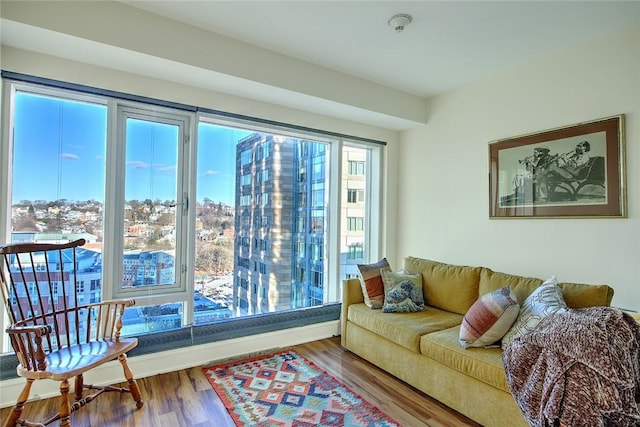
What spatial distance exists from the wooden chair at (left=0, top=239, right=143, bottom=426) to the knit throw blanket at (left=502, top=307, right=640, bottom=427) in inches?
87.1

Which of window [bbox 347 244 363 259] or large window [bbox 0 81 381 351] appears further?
window [bbox 347 244 363 259]

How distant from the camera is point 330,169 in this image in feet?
12.4

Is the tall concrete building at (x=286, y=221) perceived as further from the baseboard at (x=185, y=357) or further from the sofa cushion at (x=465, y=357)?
the sofa cushion at (x=465, y=357)

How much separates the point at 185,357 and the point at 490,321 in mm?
Answer: 2376

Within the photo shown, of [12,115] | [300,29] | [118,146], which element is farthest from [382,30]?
[12,115]

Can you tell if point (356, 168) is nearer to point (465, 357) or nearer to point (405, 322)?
point (405, 322)

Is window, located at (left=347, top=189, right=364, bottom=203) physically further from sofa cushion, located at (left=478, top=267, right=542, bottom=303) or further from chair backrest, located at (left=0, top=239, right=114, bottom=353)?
chair backrest, located at (left=0, top=239, right=114, bottom=353)

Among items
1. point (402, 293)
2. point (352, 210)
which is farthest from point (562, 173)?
point (352, 210)

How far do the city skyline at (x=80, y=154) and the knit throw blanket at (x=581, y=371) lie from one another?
2.68 metres

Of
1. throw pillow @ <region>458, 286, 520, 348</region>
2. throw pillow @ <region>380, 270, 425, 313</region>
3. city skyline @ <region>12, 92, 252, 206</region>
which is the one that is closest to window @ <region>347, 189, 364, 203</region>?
throw pillow @ <region>380, 270, 425, 313</region>

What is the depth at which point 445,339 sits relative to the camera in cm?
223

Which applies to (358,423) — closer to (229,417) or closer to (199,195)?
(229,417)

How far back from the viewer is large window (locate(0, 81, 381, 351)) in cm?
235

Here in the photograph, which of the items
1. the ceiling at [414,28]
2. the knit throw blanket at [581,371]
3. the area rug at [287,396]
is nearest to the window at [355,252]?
the area rug at [287,396]
